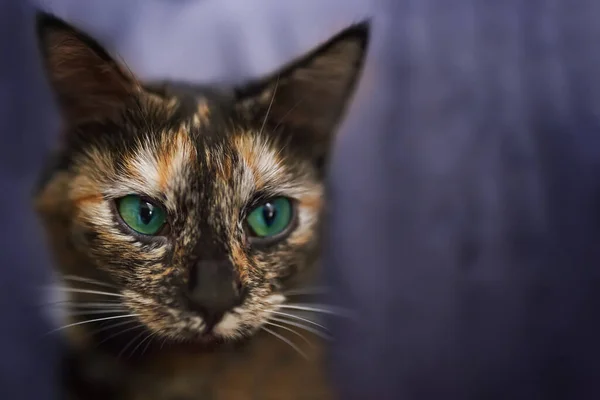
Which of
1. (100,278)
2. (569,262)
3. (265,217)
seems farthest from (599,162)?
(100,278)

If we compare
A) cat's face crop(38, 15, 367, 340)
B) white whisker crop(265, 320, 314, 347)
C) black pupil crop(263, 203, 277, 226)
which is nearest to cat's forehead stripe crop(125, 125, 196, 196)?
cat's face crop(38, 15, 367, 340)

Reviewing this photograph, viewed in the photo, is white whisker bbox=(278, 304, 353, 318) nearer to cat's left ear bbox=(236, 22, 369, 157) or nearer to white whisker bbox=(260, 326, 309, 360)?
white whisker bbox=(260, 326, 309, 360)

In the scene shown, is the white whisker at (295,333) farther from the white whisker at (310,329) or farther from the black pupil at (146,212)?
the black pupil at (146,212)

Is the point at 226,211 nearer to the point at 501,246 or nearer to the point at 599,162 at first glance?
the point at 501,246

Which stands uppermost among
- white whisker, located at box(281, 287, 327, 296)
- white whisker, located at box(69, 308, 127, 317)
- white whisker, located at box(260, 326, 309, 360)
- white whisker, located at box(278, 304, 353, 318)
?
white whisker, located at box(281, 287, 327, 296)

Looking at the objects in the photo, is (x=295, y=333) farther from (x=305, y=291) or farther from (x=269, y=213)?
(x=269, y=213)

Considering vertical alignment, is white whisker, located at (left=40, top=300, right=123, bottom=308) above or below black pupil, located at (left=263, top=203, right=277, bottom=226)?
below
